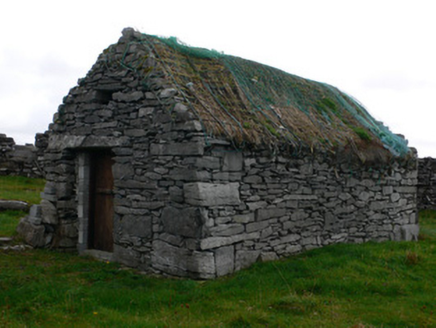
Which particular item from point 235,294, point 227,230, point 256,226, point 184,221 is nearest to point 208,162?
point 184,221

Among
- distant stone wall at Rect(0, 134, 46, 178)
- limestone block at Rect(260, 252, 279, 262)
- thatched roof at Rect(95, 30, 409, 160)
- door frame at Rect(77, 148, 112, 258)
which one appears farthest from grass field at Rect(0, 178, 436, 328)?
distant stone wall at Rect(0, 134, 46, 178)

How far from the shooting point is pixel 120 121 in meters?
7.75

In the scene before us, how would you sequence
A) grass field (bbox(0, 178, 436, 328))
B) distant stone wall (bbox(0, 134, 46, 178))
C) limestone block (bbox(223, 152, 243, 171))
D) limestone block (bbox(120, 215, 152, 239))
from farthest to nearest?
distant stone wall (bbox(0, 134, 46, 178)) < limestone block (bbox(120, 215, 152, 239)) < limestone block (bbox(223, 152, 243, 171)) < grass field (bbox(0, 178, 436, 328))

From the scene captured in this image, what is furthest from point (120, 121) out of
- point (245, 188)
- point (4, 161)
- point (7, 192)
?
point (4, 161)

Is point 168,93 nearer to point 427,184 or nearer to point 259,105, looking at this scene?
point 259,105

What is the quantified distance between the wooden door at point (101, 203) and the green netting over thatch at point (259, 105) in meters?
2.22

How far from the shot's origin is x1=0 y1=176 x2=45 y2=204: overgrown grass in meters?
12.2

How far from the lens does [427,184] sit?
17719mm

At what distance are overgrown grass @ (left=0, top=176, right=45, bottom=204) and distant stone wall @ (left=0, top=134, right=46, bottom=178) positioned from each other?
41 centimetres

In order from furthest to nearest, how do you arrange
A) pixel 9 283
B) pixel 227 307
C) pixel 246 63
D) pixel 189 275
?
pixel 246 63
pixel 189 275
pixel 9 283
pixel 227 307

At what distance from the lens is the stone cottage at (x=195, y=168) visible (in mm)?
6770

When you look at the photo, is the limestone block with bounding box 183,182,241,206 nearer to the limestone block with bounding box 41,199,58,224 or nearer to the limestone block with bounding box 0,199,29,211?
the limestone block with bounding box 41,199,58,224

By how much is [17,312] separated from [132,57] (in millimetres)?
4531

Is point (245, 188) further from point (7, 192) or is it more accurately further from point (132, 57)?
point (7, 192)
